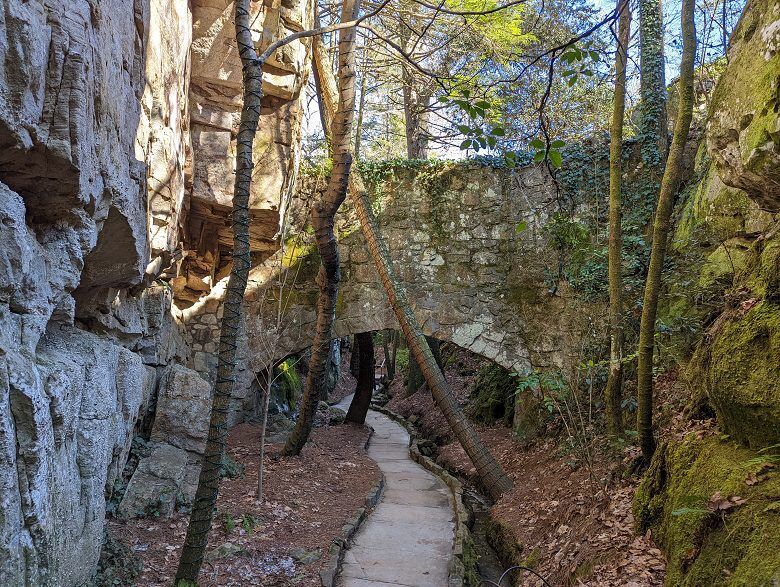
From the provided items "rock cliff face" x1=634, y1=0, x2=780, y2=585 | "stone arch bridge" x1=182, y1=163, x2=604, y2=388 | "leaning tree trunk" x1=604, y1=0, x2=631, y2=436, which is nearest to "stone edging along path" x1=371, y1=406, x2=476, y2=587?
"rock cliff face" x1=634, y1=0, x2=780, y2=585

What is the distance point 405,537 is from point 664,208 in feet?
12.6

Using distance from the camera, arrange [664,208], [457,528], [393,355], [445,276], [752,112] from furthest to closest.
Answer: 1. [393,355]
2. [445,276]
3. [457,528]
4. [664,208]
5. [752,112]

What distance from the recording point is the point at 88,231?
10.7ft

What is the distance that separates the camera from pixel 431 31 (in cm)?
897

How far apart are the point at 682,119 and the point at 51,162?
3793 millimetres

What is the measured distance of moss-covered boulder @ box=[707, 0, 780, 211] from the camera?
3.06 meters

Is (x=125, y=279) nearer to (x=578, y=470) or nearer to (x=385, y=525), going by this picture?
(x=385, y=525)

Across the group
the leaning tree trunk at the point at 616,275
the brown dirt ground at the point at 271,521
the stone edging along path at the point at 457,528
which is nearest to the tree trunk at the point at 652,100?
the leaning tree trunk at the point at 616,275

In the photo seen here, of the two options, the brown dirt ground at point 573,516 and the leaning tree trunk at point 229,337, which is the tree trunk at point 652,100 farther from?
the leaning tree trunk at point 229,337

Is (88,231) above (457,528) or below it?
above

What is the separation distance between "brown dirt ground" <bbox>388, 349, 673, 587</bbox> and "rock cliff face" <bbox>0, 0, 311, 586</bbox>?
3141mm

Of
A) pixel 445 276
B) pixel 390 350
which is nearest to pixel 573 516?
pixel 445 276

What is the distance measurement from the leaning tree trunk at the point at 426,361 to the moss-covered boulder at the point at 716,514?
3.03 metres

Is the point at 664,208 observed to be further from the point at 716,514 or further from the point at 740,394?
the point at 716,514
